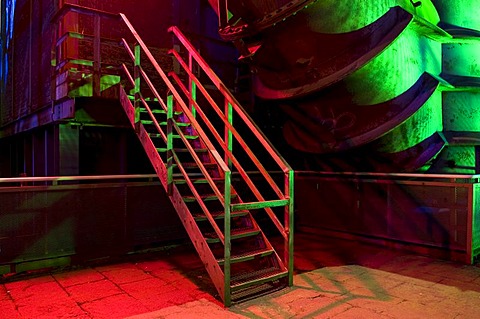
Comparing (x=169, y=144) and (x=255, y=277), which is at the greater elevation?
(x=169, y=144)

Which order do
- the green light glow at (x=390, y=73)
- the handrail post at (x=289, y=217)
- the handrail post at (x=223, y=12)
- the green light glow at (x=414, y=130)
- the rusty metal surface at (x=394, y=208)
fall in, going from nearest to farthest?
the handrail post at (x=289, y=217), the green light glow at (x=390, y=73), the handrail post at (x=223, y=12), the rusty metal surface at (x=394, y=208), the green light glow at (x=414, y=130)

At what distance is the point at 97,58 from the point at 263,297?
18.9 ft

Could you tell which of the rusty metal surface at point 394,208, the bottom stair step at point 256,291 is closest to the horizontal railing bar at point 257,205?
the bottom stair step at point 256,291

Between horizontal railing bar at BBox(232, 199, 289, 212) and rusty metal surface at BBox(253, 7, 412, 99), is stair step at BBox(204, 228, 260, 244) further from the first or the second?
rusty metal surface at BBox(253, 7, 412, 99)

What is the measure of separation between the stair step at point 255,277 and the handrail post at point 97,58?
4711mm

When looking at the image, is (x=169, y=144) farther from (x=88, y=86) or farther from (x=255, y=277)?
(x=88, y=86)

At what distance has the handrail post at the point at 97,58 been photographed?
7719 millimetres

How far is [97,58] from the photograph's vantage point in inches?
313

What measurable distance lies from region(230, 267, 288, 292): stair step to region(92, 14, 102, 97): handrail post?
185 inches

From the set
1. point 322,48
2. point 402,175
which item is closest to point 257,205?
point 322,48

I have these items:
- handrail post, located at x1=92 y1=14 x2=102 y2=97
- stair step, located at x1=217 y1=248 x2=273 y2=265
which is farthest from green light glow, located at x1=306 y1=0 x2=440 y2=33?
handrail post, located at x1=92 y1=14 x2=102 y2=97

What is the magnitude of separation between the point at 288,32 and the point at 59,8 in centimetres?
485

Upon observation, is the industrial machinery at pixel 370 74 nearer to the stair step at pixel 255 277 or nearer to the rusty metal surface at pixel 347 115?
the rusty metal surface at pixel 347 115

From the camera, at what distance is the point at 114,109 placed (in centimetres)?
→ 825
